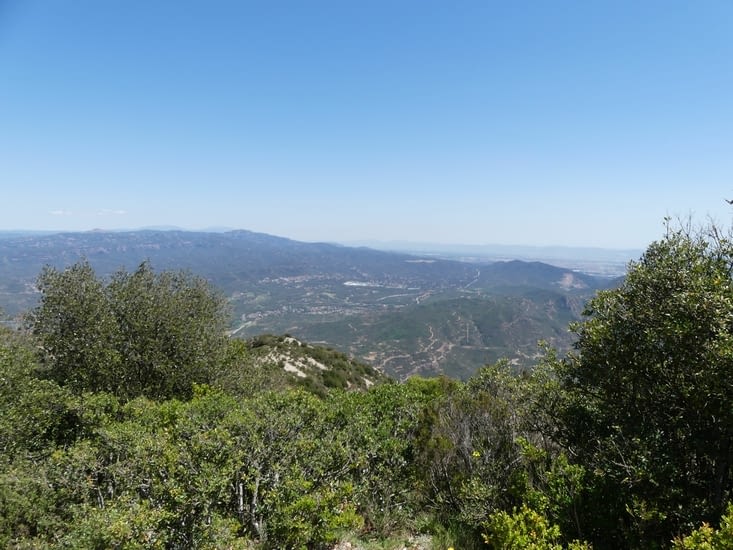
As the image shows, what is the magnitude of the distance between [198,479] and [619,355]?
9.60 meters

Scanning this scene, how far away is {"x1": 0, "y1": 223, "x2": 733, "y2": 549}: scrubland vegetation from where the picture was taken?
687cm

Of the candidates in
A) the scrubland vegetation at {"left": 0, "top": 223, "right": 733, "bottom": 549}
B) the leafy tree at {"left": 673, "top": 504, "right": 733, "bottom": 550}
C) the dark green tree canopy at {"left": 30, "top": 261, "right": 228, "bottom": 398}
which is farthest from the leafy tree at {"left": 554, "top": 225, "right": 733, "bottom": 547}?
the dark green tree canopy at {"left": 30, "top": 261, "right": 228, "bottom": 398}

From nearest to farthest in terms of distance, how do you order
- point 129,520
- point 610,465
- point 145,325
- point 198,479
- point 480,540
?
point 129,520, point 198,479, point 610,465, point 480,540, point 145,325

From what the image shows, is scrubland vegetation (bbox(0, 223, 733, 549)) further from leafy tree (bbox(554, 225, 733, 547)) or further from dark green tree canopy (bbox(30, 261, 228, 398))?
dark green tree canopy (bbox(30, 261, 228, 398))

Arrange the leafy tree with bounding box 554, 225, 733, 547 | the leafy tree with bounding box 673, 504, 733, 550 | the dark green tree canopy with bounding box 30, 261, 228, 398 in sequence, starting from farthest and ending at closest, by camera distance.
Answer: the dark green tree canopy with bounding box 30, 261, 228, 398 → the leafy tree with bounding box 554, 225, 733, 547 → the leafy tree with bounding box 673, 504, 733, 550

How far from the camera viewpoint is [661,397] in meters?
7.98

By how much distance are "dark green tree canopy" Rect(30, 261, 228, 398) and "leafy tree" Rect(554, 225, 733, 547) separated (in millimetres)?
21657

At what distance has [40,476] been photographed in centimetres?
973

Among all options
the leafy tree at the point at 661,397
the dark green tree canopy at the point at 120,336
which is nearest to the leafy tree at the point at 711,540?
the leafy tree at the point at 661,397

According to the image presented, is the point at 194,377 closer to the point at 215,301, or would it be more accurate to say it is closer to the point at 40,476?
the point at 215,301

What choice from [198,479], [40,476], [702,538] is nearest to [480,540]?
[702,538]

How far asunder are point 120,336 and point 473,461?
70.2 ft

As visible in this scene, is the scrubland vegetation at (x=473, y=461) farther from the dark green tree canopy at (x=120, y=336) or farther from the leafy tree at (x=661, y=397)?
the dark green tree canopy at (x=120, y=336)

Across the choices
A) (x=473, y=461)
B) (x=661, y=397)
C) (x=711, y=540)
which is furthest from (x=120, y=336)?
(x=711, y=540)
